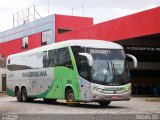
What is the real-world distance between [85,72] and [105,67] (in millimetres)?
924

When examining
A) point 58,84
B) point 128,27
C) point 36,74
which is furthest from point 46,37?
point 58,84

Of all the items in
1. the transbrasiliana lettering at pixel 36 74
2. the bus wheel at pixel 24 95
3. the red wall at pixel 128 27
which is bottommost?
the bus wheel at pixel 24 95

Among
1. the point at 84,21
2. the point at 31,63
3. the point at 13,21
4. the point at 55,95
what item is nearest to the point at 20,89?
the point at 31,63

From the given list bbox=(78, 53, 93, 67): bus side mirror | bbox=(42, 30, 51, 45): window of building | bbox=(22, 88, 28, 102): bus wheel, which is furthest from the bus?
bbox=(42, 30, 51, 45): window of building

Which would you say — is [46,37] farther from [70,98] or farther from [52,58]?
[70,98]

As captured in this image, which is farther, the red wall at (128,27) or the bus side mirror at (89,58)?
the red wall at (128,27)

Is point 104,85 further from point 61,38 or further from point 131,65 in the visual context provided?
point 61,38

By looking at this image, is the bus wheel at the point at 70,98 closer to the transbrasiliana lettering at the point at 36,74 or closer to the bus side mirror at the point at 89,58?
the bus side mirror at the point at 89,58

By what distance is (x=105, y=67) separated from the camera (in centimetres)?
2028

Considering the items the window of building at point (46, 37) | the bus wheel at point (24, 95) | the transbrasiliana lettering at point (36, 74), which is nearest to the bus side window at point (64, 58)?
the transbrasiliana lettering at point (36, 74)

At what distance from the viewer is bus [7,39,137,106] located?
1994 centimetres

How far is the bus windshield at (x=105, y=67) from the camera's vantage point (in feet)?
65.6

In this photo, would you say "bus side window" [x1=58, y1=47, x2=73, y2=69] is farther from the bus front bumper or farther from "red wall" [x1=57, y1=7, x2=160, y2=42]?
"red wall" [x1=57, y1=7, x2=160, y2=42]

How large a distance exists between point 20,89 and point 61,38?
1775cm
